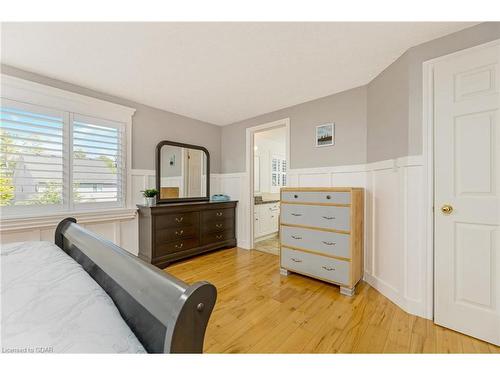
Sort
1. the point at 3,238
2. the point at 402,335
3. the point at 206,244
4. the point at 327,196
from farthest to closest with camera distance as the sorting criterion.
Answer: the point at 206,244 → the point at 327,196 → the point at 3,238 → the point at 402,335

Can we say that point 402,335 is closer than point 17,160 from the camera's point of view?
Yes

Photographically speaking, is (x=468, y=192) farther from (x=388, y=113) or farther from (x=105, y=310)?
(x=105, y=310)

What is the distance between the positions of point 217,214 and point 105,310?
2836 millimetres

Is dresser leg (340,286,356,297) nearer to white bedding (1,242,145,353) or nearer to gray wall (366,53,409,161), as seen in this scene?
gray wall (366,53,409,161)

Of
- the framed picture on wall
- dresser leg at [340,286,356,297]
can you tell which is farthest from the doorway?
the framed picture on wall

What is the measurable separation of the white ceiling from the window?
1.51 feet

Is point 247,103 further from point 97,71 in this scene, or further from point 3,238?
point 3,238

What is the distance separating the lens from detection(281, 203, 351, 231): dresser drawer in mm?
2143

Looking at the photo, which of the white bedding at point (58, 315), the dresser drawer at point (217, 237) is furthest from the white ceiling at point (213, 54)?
the dresser drawer at point (217, 237)

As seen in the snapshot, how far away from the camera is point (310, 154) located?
116 inches

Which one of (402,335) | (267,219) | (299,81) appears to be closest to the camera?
(402,335)

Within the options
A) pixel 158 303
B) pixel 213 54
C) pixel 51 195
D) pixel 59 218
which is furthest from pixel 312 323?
pixel 51 195

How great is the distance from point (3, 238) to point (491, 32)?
14.5 feet
